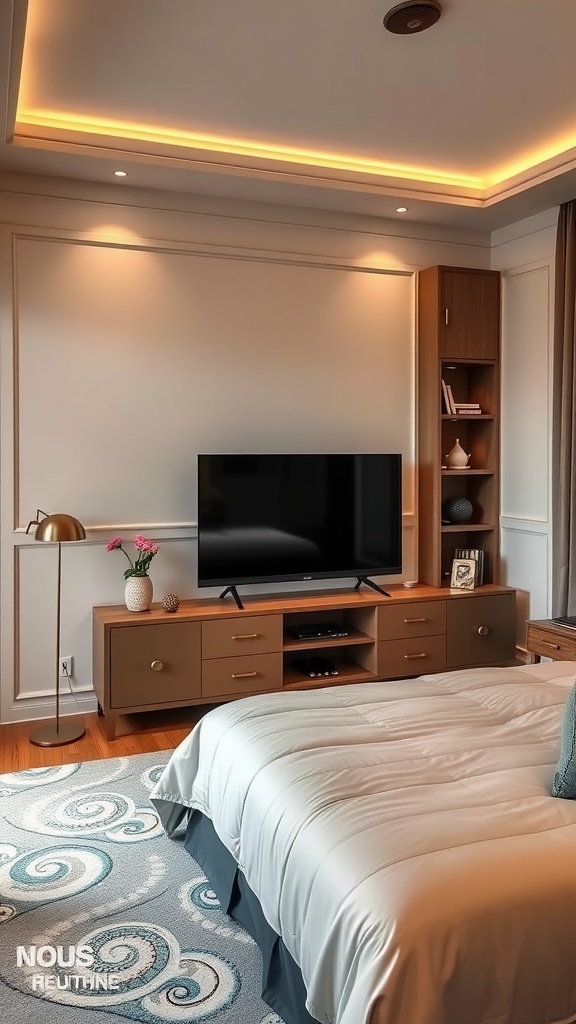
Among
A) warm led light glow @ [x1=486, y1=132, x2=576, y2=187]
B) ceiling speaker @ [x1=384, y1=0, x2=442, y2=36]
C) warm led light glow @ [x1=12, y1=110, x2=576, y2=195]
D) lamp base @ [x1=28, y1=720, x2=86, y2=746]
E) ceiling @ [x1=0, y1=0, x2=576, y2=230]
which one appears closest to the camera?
ceiling speaker @ [x1=384, y1=0, x2=442, y2=36]

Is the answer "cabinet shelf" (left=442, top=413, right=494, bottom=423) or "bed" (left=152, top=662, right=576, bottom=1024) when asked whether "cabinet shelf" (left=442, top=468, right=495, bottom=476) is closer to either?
"cabinet shelf" (left=442, top=413, right=494, bottom=423)

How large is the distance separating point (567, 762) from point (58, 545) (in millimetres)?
2771

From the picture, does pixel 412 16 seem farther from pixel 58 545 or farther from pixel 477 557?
pixel 477 557

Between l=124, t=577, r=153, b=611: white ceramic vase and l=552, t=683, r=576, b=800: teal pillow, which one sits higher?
l=124, t=577, r=153, b=611: white ceramic vase

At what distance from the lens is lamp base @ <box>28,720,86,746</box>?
12.1ft

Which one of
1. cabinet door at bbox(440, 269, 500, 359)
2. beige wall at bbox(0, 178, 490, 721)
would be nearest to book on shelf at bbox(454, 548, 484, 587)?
beige wall at bbox(0, 178, 490, 721)

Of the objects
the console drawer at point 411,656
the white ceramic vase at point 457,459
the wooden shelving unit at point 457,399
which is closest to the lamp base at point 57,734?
the console drawer at point 411,656

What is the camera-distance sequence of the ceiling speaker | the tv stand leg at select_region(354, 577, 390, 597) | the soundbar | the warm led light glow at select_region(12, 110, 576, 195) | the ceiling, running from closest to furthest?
1. the ceiling speaker
2. the ceiling
3. the warm led light glow at select_region(12, 110, 576, 195)
4. the soundbar
5. the tv stand leg at select_region(354, 577, 390, 597)

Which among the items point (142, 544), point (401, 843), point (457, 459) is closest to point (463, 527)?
point (457, 459)

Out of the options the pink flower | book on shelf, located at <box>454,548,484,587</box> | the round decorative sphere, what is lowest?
book on shelf, located at <box>454,548,484,587</box>

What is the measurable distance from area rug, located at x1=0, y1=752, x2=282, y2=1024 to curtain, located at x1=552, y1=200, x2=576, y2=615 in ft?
8.30

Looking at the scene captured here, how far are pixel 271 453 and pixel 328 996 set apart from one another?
317cm

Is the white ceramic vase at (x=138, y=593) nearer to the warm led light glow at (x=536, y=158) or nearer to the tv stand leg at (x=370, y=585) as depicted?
the tv stand leg at (x=370, y=585)

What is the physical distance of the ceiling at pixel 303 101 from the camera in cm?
276
